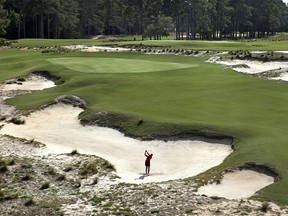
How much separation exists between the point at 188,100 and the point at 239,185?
16157 millimetres

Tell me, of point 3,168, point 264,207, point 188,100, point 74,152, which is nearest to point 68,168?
point 74,152

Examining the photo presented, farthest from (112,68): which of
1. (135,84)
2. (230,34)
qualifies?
(230,34)

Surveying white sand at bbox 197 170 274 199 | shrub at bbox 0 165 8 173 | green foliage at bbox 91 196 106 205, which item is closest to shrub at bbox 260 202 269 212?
white sand at bbox 197 170 274 199

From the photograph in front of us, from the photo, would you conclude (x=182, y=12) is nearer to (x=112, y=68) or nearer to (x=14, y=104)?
(x=112, y=68)

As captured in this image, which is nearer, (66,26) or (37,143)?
(37,143)

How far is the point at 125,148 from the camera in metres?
28.0

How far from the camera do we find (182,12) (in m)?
149

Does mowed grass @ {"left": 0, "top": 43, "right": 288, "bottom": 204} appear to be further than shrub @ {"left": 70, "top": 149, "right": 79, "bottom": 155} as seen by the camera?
No

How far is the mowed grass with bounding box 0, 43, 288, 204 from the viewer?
81.1 feet

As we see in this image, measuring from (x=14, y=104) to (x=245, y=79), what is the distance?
73.9 feet

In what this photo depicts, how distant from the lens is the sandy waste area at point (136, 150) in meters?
21.1

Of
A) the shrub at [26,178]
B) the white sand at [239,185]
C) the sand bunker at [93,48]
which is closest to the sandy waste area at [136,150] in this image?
the white sand at [239,185]

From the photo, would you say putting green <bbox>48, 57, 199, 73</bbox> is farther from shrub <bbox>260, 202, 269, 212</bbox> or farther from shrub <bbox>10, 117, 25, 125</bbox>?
shrub <bbox>260, 202, 269, 212</bbox>

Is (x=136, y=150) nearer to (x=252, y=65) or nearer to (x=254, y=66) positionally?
(x=254, y=66)
